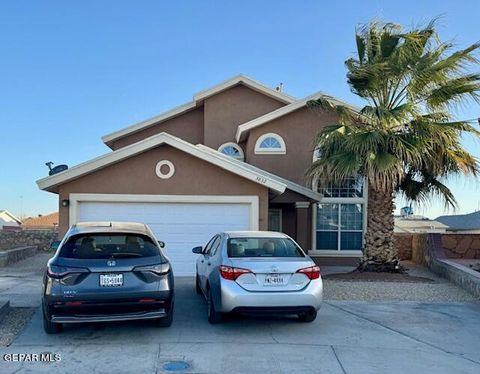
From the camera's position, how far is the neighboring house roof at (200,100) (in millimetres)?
19609

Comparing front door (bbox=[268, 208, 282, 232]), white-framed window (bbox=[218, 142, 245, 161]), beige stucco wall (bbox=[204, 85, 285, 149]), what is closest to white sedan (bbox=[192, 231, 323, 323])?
front door (bbox=[268, 208, 282, 232])

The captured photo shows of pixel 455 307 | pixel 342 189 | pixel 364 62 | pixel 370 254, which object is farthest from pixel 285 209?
pixel 455 307

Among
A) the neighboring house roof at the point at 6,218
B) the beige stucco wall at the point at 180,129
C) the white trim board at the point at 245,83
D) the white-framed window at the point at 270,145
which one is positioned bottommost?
the neighboring house roof at the point at 6,218

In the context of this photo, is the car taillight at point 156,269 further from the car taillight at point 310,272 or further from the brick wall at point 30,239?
the brick wall at point 30,239

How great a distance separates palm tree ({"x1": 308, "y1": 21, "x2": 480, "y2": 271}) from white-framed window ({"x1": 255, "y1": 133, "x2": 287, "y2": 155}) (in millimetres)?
3360

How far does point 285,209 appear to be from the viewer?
18.1 metres

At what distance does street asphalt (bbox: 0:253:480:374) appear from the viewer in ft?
19.8

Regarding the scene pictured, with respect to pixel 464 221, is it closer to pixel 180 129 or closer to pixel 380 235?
pixel 180 129

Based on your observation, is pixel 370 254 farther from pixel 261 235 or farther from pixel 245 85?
pixel 245 85

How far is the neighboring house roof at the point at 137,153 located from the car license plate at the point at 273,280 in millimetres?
6155

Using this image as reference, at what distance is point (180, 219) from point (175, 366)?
782 centimetres

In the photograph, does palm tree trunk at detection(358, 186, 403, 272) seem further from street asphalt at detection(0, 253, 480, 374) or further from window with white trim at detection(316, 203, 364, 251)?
street asphalt at detection(0, 253, 480, 374)

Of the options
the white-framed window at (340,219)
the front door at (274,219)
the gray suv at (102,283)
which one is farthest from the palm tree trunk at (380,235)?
the gray suv at (102,283)

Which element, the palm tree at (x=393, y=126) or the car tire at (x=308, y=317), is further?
the palm tree at (x=393, y=126)
